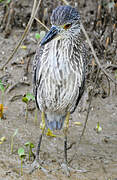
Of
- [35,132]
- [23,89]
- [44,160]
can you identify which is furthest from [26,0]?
[44,160]

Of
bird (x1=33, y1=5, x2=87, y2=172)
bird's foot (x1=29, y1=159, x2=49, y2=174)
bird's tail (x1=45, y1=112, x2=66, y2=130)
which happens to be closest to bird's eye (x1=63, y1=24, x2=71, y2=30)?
bird (x1=33, y1=5, x2=87, y2=172)

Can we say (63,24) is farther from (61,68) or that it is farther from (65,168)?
(65,168)

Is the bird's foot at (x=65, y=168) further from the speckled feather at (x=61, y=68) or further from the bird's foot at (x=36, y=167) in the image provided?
the speckled feather at (x=61, y=68)

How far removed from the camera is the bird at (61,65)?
13.9 feet

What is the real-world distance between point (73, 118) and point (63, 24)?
2.14 m

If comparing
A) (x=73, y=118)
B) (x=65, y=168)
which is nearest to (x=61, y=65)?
(x=65, y=168)

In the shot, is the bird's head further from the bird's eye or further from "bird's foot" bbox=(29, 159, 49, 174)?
"bird's foot" bbox=(29, 159, 49, 174)

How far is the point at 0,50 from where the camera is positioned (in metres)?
6.69

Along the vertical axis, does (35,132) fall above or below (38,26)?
below

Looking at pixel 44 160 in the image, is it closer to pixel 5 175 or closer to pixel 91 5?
pixel 5 175

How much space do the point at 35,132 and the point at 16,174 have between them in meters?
1.01

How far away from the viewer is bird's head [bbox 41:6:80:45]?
13.6 ft

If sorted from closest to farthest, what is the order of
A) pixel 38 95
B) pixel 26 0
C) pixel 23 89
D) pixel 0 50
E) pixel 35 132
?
1. pixel 38 95
2. pixel 35 132
3. pixel 23 89
4. pixel 0 50
5. pixel 26 0

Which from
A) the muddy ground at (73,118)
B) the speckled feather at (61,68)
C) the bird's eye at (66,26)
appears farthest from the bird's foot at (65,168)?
the bird's eye at (66,26)
